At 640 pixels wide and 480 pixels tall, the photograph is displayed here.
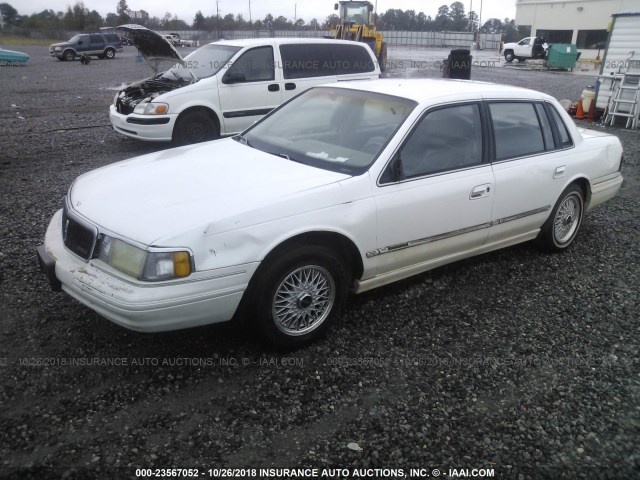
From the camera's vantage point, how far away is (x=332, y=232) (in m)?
3.24

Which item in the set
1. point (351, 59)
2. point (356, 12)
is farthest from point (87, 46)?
point (351, 59)

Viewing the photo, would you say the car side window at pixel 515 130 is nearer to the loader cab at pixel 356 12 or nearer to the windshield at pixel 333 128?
the windshield at pixel 333 128

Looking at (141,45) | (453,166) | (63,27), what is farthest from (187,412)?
(63,27)

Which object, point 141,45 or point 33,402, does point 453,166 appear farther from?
point 141,45

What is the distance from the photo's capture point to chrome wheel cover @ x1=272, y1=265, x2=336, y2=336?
10.4 feet

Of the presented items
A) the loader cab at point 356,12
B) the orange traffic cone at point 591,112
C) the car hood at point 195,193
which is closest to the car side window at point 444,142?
the car hood at point 195,193

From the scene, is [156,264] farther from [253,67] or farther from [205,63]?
[205,63]

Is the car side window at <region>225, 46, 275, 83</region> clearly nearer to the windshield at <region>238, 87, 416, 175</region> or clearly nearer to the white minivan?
the white minivan

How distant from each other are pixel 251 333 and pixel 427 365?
3.66 feet

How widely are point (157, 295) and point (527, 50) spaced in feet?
136

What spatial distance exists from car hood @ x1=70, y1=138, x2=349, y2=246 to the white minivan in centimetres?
428

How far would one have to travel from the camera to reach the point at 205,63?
337 inches

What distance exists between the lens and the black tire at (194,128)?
799 centimetres

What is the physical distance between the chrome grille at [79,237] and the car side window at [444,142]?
2.02 metres
